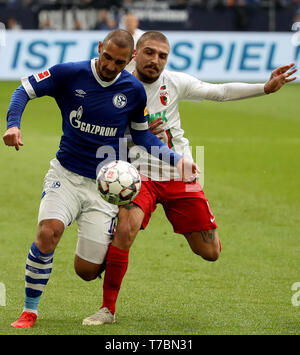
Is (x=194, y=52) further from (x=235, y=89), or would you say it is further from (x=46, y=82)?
(x=46, y=82)

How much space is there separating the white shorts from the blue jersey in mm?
104

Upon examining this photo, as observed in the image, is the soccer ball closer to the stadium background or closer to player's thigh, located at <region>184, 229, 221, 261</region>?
the stadium background

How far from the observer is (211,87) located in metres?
6.95

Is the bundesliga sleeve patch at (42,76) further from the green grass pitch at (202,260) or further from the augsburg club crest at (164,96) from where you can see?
the green grass pitch at (202,260)

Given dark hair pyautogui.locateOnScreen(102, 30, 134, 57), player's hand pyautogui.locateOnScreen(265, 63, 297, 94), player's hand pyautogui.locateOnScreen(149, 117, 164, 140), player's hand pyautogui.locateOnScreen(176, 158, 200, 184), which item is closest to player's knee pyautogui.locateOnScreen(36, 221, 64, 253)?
player's hand pyautogui.locateOnScreen(176, 158, 200, 184)

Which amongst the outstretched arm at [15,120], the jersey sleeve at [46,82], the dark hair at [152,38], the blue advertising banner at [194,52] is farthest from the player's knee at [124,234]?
the blue advertising banner at [194,52]

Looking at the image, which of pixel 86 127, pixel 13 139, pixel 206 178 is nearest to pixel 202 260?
pixel 86 127

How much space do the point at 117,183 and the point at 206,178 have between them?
294 inches

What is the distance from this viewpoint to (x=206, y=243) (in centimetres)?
708

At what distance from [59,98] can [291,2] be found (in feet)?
68.4

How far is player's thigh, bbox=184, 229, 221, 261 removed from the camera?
23.2 ft

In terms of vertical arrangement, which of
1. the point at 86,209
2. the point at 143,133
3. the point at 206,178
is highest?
the point at 143,133

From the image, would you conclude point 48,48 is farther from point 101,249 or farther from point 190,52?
point 101,249

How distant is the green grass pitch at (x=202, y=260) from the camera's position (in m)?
6.28
